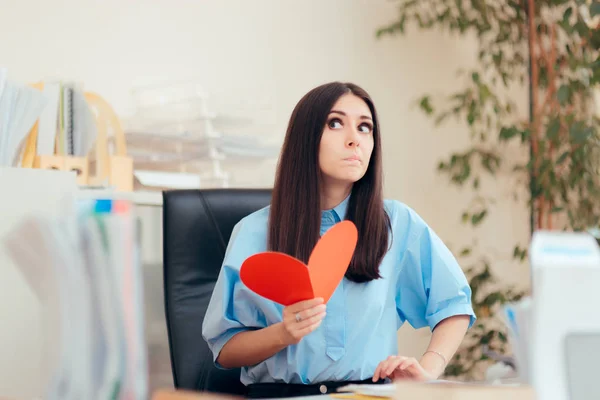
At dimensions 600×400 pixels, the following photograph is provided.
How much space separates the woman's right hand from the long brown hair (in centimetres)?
30

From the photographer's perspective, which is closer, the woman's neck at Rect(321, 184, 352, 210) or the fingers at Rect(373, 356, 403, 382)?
the fingers at Rect(373, 356, 403, 382)

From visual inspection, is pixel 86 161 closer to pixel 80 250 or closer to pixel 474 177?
pixel 80 250

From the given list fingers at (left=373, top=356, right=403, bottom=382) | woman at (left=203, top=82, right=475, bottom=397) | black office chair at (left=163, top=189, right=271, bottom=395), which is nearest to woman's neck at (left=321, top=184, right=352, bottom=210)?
woman at (left=203, top=82, right=475, bottom=397)

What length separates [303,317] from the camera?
3.43 feet

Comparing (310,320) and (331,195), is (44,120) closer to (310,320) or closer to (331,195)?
(331,195)

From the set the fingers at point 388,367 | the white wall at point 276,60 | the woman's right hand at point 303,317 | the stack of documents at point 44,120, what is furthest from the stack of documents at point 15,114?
the fingers at point 388,367

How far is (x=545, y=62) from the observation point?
2727 mm

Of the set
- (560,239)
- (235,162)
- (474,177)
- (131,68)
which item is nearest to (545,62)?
(474,177)

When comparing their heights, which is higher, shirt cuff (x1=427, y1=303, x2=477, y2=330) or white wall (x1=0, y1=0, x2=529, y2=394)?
white wall (x1=0, y1=0, x2=529, y2=394)

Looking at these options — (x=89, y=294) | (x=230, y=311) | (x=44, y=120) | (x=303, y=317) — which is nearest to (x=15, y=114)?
(x=44, y=120)

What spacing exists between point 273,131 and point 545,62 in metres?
1.14

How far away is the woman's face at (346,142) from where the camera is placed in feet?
4.63

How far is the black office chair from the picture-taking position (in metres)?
1.51

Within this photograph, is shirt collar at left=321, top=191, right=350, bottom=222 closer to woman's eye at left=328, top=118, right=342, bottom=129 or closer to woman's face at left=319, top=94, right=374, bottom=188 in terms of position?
woman's face at left=319, top=94, right=374, bottom=188
